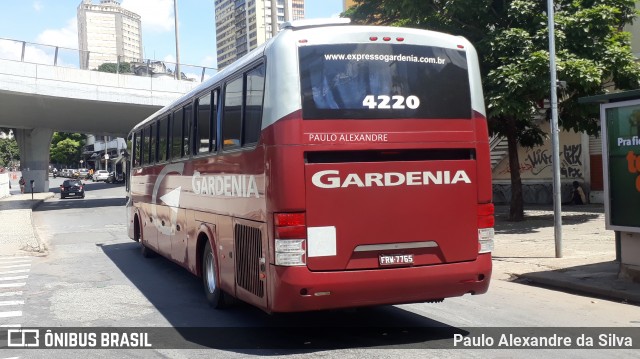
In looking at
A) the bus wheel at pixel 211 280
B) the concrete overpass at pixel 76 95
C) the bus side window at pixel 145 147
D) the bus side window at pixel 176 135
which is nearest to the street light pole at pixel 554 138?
the bus wheel at pixel 211 280

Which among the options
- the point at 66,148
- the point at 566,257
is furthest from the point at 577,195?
the point at 66,148

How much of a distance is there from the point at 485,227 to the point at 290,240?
2269 millimetres

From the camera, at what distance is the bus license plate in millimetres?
6488

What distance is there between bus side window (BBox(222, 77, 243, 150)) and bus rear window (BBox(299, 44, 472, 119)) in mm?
1379

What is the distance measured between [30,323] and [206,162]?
318 centimetres

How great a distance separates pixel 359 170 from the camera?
21.1 feet

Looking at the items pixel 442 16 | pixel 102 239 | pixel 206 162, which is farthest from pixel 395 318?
pixel 102 239

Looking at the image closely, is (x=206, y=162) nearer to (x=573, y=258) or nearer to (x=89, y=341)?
(x=89, y=341)

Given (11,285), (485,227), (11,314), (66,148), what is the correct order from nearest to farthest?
1. (485,227)
2. (11,314)
3. (11,285)
4. (66,148)

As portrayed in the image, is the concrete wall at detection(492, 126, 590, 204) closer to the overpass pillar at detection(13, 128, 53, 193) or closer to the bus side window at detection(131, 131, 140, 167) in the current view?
the bus side window at detection(131, 131, 140, 167)

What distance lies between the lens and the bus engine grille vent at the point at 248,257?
6.77 metres

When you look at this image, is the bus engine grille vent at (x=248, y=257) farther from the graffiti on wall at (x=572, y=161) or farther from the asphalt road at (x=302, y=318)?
the graffiti on wall at (x=572, y=161)

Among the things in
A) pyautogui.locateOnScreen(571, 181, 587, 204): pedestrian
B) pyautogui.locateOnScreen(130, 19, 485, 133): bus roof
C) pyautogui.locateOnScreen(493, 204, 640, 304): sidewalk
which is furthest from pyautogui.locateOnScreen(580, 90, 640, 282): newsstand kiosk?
pyautogui.locateOnScreen(571, 181, 587, 204): pedestrian

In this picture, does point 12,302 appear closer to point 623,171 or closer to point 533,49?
point 623,171
